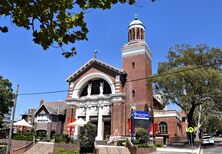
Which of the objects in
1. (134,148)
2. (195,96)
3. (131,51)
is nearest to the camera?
(134,148)

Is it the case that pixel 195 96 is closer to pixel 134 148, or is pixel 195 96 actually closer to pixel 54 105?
pixel 134 148

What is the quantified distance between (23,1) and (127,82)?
35640 millimetres

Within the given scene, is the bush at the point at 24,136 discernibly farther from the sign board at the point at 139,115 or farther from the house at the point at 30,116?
the sign board at the point at 139,115

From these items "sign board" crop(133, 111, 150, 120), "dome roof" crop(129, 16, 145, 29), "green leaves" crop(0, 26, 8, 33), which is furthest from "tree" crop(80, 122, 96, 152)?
"dome roof" crop(129, 16, 145, 29)

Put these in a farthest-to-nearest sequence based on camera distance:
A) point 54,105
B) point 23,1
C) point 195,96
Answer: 1. point 54,105
2. point 195,96
3. point 23,1

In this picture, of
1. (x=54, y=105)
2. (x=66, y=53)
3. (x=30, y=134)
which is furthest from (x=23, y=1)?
(x=54, y=105)

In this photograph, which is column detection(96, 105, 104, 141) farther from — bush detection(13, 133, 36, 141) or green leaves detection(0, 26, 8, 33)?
green leaves detection(0, 26, 8, 33)

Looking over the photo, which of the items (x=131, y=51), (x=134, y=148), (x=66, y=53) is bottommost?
(x=134, y=148)

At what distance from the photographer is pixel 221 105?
112ft

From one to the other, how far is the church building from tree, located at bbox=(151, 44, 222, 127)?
167 inches

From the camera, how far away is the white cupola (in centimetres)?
4350

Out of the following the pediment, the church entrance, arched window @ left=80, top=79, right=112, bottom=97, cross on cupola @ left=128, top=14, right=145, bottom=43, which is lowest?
the church entrance

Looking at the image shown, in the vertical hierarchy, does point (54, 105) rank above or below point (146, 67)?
below

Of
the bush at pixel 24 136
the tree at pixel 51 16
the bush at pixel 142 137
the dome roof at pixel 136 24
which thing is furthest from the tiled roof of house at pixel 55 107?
the tree at pixel 51 16
